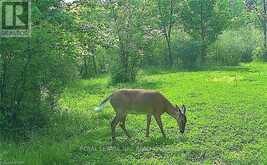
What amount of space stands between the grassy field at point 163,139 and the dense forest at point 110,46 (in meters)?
1.11

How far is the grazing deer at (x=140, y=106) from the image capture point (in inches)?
535

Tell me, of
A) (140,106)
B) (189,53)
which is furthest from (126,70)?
(140,106)

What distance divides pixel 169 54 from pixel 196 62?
7.68 feet

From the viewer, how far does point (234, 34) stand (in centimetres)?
4734

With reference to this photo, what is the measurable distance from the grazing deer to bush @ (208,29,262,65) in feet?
92.2

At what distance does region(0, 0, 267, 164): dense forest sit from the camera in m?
13.7

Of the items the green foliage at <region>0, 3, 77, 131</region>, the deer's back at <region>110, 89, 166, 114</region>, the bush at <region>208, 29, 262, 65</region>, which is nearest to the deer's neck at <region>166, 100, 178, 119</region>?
the deer's back at <region>110, 89, 166, 114</region>

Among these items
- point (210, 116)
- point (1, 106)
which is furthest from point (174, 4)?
point (1, 106)

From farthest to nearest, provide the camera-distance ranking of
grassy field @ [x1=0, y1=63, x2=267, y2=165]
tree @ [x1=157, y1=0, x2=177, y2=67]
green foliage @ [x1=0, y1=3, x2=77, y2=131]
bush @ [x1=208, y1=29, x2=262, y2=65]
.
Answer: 1. tree @ [x1=157, y1=0, x2=177, y2=67]
2. bush @ [x1=208, y1=29, x2=262, y2=65]
3. green foliage @ [x1=0, y1=3, x2=77, y2=131]
4. grassy field @ [x1=0, y1=63, x2=267, y2=165]

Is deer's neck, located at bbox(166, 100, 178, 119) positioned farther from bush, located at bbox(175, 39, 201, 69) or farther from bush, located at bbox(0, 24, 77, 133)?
bush, located at bbox(175, 39, 201, 69)

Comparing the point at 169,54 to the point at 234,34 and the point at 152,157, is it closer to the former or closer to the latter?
the point at 234,34

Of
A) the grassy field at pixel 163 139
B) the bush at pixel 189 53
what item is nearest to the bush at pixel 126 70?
the grassy field at pixel 163 139

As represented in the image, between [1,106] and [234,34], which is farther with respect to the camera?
[234,34]

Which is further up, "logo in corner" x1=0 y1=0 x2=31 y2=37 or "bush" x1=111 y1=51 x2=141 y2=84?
"logo in corner" x1=0 y1=0 x2=31 y2=37
